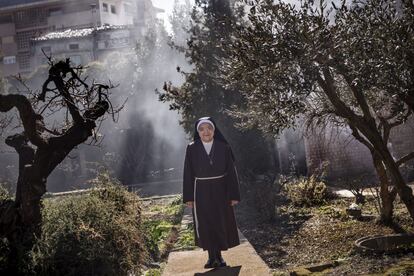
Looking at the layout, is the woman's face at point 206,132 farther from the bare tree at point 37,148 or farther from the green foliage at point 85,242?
the green foliage at point 85,242

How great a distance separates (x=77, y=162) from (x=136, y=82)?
5983 mm

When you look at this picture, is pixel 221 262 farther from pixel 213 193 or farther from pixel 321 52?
pixel 321 52

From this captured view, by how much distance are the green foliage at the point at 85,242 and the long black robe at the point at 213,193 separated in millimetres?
870

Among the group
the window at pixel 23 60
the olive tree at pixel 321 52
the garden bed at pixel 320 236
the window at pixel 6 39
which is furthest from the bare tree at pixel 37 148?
the window at pixel 6 39

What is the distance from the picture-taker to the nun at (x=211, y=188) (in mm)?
6891

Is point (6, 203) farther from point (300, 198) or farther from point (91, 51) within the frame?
point (91, 51)

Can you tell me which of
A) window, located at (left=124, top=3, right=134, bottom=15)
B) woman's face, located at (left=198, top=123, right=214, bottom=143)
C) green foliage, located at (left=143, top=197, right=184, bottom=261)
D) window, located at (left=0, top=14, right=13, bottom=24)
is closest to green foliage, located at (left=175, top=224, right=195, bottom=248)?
green foliage, located at (left=143, top=197, right=184, bottom=261)

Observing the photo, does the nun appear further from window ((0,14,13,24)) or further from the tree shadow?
window ((0,14,13,24))

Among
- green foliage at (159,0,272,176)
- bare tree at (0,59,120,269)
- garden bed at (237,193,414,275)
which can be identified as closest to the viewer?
bare tree at (0,59,120,269)

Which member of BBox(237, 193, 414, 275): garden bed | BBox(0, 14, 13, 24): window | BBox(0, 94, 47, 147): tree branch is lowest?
BBox(237, 193, 414, 275): garden bed

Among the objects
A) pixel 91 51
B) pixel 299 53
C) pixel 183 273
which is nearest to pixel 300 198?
pixel 183 273

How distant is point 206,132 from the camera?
22.8 feet

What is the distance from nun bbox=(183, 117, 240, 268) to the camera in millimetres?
6891

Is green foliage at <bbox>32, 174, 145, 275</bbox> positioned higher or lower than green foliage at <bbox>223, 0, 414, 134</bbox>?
lower
